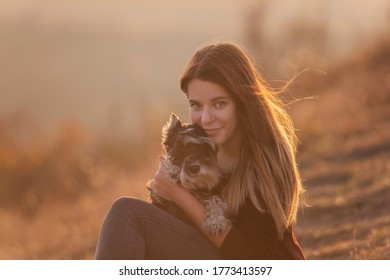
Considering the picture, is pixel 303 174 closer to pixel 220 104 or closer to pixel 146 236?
pixel 220 104

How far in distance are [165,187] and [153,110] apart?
15318 mm

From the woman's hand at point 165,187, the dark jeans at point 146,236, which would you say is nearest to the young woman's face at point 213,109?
the woman's hand at point 165,187

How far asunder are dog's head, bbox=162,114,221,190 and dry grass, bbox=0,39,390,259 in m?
1.80

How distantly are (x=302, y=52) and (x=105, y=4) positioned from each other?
2289 cm

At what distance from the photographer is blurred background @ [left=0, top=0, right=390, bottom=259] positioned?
8.97 metres

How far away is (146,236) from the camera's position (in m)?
4.64

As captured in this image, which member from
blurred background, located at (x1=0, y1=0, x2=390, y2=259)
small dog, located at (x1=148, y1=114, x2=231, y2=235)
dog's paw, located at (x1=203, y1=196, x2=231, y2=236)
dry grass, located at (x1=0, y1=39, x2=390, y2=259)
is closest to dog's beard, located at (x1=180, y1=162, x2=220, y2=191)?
small dog, located at (x1=148, y1=114, x2=231, y2=235)

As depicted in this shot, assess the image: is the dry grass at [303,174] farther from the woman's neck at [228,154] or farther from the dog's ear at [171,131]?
the dog's ear at [171,131]

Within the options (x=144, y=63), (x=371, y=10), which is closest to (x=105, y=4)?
(x=144, y=63)

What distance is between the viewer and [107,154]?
19906 millimetres

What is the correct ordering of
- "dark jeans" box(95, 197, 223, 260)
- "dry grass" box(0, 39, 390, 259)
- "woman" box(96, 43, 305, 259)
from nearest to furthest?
"dark jeans" box(95, 197, 223, 260) < "woman" box(96, 43, 305, 259) < "dry grass" box(0, 39, 390, 259)

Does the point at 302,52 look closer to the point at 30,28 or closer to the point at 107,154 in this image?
the point at 107,154

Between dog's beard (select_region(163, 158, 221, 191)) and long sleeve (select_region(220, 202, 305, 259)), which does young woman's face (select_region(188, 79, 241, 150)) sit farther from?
long sleeve (select_region(220, 202, 305, 259))
